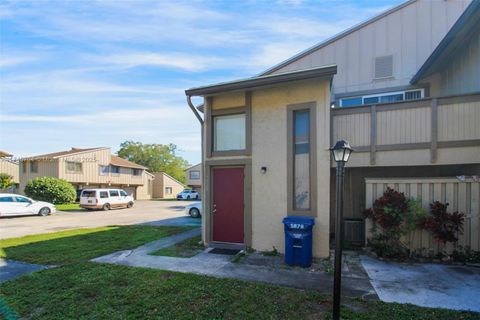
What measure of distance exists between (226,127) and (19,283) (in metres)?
5.99

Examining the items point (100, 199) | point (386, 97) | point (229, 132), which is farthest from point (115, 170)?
point (386, 97)

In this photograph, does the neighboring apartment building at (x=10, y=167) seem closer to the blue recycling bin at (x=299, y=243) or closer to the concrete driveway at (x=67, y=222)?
the concrete driveway at (x=67, y=222)

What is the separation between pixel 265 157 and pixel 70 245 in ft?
22.2

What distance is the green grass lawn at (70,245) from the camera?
7.12m

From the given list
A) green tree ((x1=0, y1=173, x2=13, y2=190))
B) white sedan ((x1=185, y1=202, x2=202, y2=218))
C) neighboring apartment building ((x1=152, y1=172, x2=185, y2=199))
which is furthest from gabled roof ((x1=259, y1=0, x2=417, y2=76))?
neighboring apartment building ((x1=152, y1=172, x2=185, y2=199))

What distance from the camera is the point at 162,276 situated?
18.3 feet

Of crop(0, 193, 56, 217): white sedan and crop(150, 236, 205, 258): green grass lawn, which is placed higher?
crop(150, 236, 205, 258): green grass lawn

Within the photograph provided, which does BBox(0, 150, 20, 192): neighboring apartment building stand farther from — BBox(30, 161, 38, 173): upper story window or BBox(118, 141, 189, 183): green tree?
BBox(118, 141, 189, 183): green tree

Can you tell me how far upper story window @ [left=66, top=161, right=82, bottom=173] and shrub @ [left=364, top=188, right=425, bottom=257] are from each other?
3381 cm

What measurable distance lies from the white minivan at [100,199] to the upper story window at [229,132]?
18.0 m

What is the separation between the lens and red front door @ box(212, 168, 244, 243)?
787 centimetres

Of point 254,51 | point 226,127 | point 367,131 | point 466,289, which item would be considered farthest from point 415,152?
point 254,51

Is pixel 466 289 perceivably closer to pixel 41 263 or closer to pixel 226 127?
pixel 226 127

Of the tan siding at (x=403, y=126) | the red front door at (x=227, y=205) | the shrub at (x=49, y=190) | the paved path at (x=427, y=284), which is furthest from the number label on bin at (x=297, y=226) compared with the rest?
the shrub at (x=49, y=190)
